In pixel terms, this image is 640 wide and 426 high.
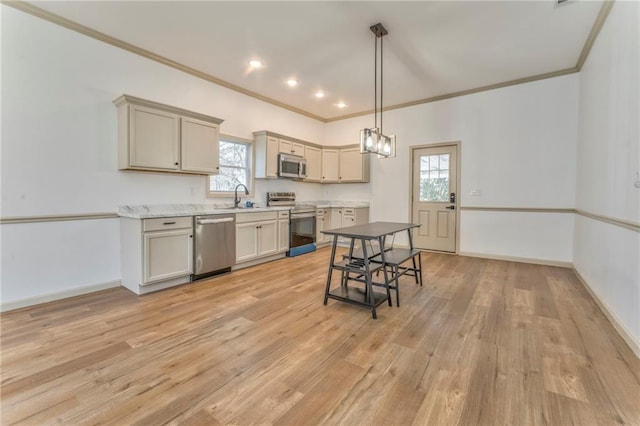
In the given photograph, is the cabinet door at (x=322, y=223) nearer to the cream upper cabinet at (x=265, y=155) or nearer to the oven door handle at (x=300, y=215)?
the oven door handle at (x=300, y=215)

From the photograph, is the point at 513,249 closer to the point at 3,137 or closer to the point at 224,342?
the point at 224,342

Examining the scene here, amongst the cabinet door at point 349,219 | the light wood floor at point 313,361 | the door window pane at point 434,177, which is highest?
the door window pane at point 434,177

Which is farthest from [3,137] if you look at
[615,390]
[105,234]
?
[615,390]

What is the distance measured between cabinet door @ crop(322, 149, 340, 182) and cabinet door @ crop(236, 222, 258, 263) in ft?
8.22

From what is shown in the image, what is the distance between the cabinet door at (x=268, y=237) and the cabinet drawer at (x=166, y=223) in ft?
3.94

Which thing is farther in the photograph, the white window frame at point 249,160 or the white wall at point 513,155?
the white window frame at point 249,160

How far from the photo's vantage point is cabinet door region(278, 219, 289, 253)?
4855 millimetres

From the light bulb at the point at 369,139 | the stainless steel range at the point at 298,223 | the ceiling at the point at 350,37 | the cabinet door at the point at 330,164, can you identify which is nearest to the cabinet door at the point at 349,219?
the stainless steel range at the point at 298,223

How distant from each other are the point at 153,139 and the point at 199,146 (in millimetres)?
596

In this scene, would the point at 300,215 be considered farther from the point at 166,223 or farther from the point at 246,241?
the point at 166,223

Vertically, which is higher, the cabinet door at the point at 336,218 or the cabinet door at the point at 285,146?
the cabinet door at the point at 285,146

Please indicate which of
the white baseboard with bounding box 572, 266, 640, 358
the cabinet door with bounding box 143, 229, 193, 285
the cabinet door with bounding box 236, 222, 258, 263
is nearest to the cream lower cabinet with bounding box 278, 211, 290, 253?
the cabinet door with bounding box 236, 222, 258, 263

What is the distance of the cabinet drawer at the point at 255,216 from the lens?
4.17 meters

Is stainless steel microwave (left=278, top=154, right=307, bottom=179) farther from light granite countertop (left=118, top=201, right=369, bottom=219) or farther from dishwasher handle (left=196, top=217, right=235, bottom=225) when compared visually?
dishwasher handle (left=196, top=217, right=235, bottom=225)
